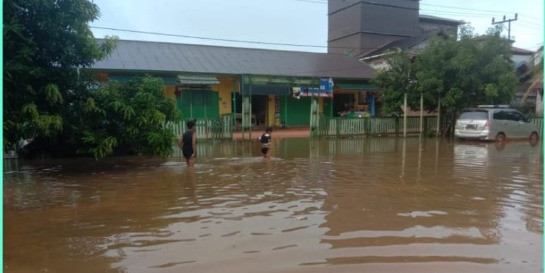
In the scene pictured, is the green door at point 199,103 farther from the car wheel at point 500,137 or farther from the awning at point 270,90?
the car wheel at point 500,137

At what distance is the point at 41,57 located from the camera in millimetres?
9562

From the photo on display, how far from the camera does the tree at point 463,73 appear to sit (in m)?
19.9

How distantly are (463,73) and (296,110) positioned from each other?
9.78m

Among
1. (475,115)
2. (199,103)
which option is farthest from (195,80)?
(475,115)

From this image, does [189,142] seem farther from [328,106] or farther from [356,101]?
[356,101]

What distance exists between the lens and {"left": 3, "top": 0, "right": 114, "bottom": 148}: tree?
344 inches

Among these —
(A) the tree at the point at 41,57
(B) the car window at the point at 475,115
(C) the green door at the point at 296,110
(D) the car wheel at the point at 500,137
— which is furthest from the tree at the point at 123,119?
(C) the green door at the point at 296,110

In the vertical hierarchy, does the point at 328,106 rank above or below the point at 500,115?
above

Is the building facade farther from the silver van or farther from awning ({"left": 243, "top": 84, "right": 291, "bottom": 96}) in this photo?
the silver van

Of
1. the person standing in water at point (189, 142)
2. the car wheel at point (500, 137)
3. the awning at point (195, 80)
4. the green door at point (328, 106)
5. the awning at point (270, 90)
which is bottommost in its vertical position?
the car wheel at point (500, 137)

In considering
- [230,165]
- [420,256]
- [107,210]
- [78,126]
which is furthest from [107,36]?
[420,256]

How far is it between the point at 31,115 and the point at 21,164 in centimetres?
347

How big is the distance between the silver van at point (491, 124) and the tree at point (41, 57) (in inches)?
607

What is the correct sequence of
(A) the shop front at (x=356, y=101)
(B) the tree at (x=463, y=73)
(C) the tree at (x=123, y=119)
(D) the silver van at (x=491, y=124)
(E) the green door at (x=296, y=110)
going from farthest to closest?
1. (A) the shop front at (x=356, y=101)
2. (E) the green door at (x=296, y=110)
3. (B) the tree at (x=463, y=73)
4. (D) the silver van at (x=491, y=124)
5. (C) the tree at (x=123, y=119)
